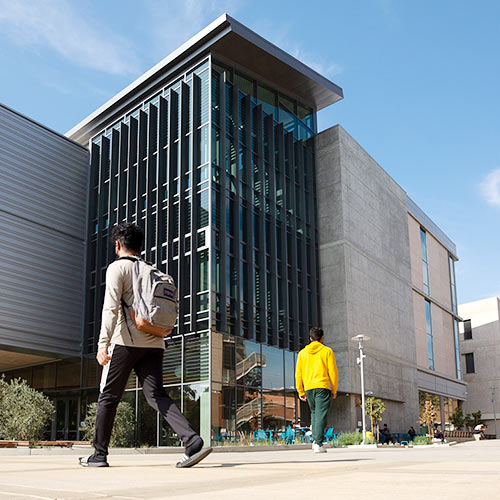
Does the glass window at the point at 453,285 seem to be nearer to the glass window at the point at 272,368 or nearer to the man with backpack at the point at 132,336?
the glass window at the point at 272,368

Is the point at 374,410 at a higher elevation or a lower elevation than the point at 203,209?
lower

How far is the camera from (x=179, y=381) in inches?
1067

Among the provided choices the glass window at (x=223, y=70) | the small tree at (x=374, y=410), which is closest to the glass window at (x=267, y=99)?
the glass window at (x=223, y=70)

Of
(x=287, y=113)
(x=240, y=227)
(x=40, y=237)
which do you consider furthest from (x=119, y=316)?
(x=287, y=113)

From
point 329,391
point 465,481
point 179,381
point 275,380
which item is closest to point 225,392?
point 179,381

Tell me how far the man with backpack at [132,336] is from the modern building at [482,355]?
71.9m

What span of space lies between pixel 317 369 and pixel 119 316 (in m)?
4.36

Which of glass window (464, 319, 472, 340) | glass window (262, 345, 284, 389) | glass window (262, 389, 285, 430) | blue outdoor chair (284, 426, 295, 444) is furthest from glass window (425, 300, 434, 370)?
glass window (464, 319, 472, 340)

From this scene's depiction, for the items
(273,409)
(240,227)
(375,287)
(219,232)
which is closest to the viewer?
(219,232)

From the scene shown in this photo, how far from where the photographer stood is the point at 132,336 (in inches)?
223

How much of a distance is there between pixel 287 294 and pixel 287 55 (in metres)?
12.7

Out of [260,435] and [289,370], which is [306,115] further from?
[260,435]

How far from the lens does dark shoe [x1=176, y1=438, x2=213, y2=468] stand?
5281mm

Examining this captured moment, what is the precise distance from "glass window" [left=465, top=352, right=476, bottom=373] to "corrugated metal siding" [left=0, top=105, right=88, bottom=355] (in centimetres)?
5578
